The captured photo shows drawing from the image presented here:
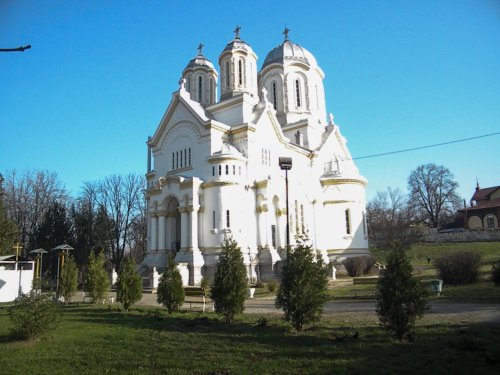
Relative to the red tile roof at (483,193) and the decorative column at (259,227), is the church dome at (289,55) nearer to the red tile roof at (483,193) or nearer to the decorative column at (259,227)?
the decorative column at (259,227)

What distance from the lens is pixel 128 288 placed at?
15.1 meters

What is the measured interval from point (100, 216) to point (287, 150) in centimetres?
2179

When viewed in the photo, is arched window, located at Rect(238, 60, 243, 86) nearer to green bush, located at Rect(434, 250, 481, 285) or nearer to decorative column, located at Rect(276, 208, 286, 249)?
decorative column, located at Rect(276, 208, 286, 249)

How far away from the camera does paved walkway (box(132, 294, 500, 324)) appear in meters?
11.4

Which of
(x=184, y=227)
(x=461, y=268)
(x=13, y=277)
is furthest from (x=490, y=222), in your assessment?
(x=13, y=277)

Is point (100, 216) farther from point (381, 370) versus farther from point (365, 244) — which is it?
point (381, 370)

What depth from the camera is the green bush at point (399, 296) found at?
8.65 m

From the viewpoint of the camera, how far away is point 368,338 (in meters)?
9.05

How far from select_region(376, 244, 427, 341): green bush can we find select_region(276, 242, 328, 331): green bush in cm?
169

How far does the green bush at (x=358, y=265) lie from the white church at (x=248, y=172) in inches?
96.0

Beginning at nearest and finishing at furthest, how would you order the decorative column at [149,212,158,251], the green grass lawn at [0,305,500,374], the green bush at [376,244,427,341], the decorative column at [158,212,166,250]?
the green grass lawn at [0,305,500,374] → the green bush at [376,244,427,341] → the decorative column at [158,212,166,250] → the decorative column at [149,212,158,251]

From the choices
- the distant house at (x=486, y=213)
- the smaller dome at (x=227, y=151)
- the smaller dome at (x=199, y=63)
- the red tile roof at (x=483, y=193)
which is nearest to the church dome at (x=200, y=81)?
the smaller dome at (x=199, y=63)

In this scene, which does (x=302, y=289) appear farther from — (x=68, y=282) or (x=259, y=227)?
(x=259, y=227)

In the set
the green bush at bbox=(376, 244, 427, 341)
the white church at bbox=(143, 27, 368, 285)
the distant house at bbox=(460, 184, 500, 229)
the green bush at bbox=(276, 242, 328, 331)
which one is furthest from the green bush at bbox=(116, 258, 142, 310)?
the distant house at bbox=(460, 184, 500, 229)
